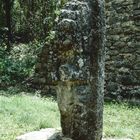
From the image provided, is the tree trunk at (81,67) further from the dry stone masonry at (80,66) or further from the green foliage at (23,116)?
the green foliage at (23,116)

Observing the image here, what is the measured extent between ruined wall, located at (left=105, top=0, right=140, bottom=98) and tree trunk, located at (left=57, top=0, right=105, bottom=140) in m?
5.21

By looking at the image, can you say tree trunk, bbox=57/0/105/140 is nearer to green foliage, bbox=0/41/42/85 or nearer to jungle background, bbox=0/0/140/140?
jungle background, bbox=0/0/140/140

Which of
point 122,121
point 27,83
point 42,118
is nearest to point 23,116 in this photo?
point 42,118

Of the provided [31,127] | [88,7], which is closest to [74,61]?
[88,7]

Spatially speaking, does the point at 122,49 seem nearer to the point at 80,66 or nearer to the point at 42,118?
the point at 42,118

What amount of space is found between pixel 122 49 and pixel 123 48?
37mm

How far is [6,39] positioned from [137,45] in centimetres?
745

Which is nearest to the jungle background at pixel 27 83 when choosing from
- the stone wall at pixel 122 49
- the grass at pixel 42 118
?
the grass at pixel 42 118

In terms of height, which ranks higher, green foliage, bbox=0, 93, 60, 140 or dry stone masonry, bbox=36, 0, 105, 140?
dry stone masonry, bbox=36, 0, 105, 140

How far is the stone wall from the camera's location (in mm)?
11039

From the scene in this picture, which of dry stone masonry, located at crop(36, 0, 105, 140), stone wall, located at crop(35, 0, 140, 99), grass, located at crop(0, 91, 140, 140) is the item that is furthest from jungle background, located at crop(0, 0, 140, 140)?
dry stone masonry, located at crop(36, 0, 105, 140)

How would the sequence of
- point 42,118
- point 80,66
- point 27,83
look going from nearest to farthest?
point 80,66 < point 42,118 < point 27,83

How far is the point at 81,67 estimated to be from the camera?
18.0 feet

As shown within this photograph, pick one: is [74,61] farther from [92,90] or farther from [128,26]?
[128,26]
